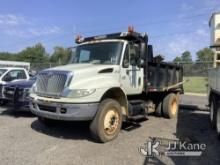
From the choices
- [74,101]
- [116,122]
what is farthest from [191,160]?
[74,101]

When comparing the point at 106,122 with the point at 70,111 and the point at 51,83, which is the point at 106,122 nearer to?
the point at 70,111

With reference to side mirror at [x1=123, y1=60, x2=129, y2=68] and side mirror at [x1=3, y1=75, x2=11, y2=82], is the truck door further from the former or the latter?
side mirror at [x1=3, y1=75, x2=11, y2=82]

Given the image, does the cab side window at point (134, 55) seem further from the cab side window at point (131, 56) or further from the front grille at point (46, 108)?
the front grille at point (46, 108)

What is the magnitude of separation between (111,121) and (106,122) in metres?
0.21

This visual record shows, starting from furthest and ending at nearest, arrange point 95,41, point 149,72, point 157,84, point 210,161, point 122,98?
1. point 157,84
2. point 149,72
3. point 95,41
4. point 122,98
5. point 210,161

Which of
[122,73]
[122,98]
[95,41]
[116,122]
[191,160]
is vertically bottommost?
[191,160]

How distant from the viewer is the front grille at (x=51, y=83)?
24.8 feet

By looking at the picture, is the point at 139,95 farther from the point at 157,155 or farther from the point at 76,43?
the point at 157,155

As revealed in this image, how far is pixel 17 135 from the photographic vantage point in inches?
324

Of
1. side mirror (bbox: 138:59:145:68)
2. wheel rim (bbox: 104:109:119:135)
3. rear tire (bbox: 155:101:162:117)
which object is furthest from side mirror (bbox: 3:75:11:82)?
wheel rim (bbox: 104:109:119:135)

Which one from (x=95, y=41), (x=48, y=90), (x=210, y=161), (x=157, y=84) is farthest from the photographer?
(x=157, y=84)

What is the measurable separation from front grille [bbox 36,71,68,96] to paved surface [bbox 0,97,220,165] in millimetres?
1236

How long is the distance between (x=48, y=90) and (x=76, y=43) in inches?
112

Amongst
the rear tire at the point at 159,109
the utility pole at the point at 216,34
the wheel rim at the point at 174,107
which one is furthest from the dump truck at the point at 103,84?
the utility pole at the point at 216,34
